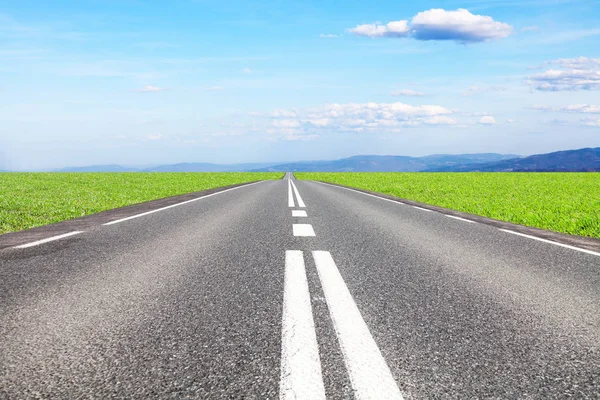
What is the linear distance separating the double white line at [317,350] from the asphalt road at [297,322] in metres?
0.01

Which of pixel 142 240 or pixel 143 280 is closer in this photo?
pixel 143 280

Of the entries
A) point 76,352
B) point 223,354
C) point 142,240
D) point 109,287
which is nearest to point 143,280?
point 109,287

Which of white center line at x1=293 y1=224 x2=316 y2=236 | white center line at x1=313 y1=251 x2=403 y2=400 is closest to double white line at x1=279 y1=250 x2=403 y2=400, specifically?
white center line at x1=313 y1=251 x2=403 y2=400

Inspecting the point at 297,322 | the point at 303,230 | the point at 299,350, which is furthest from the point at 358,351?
the point at 303,230

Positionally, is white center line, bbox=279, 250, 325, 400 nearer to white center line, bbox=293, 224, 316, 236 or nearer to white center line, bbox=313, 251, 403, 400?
white center line, bbox=313, 251, 403, 400

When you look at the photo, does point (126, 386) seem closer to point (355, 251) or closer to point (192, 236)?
point (355, 251)

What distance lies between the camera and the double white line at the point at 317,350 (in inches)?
91.0

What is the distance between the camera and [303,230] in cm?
859

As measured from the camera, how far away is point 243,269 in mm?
5242

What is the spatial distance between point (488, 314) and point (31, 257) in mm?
5428

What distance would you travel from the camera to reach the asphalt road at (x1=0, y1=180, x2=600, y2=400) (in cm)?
242

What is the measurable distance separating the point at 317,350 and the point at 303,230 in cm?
579

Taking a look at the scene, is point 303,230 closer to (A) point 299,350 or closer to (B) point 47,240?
(B) point 47,240

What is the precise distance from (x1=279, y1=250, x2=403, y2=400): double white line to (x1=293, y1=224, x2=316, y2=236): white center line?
3553 millimetres
